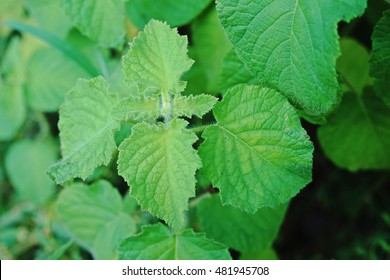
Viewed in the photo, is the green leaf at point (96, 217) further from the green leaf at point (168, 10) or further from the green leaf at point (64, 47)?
the green leaf at point (168, 10)

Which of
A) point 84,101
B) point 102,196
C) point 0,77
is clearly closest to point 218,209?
point 102,196

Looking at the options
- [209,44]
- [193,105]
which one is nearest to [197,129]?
[193,105]

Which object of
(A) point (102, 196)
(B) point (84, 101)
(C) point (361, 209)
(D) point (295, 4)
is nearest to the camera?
(D) point (295, 4)

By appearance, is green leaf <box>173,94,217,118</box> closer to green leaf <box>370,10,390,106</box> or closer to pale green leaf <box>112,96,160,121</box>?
pale green leaf <box>112,96,160,121</box>

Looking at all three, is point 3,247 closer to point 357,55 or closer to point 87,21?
point 87,21

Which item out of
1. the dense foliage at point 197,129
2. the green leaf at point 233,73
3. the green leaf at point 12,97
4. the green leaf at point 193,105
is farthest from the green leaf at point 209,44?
the green leaf at point 12,97

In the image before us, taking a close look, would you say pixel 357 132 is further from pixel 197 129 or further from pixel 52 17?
pixel 52 17
